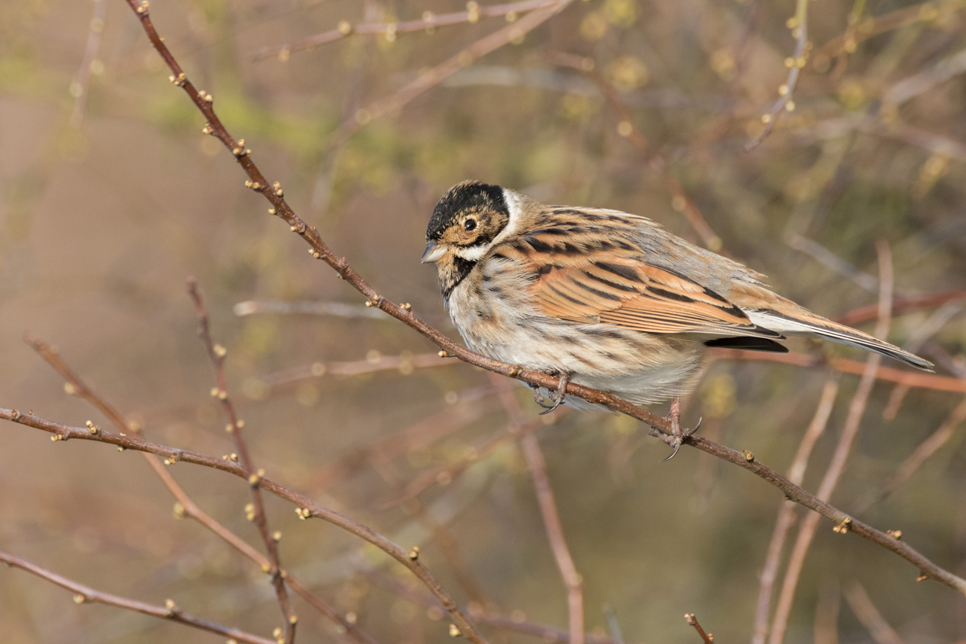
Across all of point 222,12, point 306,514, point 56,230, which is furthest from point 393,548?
point 56,230

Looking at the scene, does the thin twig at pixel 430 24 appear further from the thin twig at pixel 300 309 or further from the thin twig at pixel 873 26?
the thin twig at pixel 873 26

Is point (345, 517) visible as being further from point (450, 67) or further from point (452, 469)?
point (450, 67)

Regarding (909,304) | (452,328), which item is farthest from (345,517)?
(452,328)

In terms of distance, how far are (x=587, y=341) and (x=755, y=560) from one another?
360 centimetres

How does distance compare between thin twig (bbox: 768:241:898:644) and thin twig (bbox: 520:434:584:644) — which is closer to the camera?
thin twig (bbox: 520:434:584:644)

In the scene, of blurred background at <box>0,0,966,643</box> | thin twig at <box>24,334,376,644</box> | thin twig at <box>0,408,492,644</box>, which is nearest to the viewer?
thin twig at <box>0,408,492,644</box>

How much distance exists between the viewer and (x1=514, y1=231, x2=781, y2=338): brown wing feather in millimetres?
3488

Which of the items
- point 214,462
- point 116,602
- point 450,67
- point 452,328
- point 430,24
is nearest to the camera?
point 214,462

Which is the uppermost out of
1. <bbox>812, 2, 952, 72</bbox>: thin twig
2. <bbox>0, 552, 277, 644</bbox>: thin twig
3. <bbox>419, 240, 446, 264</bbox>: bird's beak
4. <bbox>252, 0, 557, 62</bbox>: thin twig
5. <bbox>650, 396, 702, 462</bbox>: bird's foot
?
<bbox>812, 2, 952, 72</bbox>: thin twig

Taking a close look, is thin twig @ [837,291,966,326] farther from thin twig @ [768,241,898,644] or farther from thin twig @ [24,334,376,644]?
thin twig @ [24,334,376,644]

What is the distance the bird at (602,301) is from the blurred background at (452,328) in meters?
0.45

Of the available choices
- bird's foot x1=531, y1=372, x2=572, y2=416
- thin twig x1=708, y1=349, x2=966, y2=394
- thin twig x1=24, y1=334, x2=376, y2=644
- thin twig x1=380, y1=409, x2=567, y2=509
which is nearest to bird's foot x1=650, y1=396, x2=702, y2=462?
bird's foot x1=531, y1=372, x2=572, y2=416

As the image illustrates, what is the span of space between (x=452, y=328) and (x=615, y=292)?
1912 mm

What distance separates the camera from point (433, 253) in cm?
395
